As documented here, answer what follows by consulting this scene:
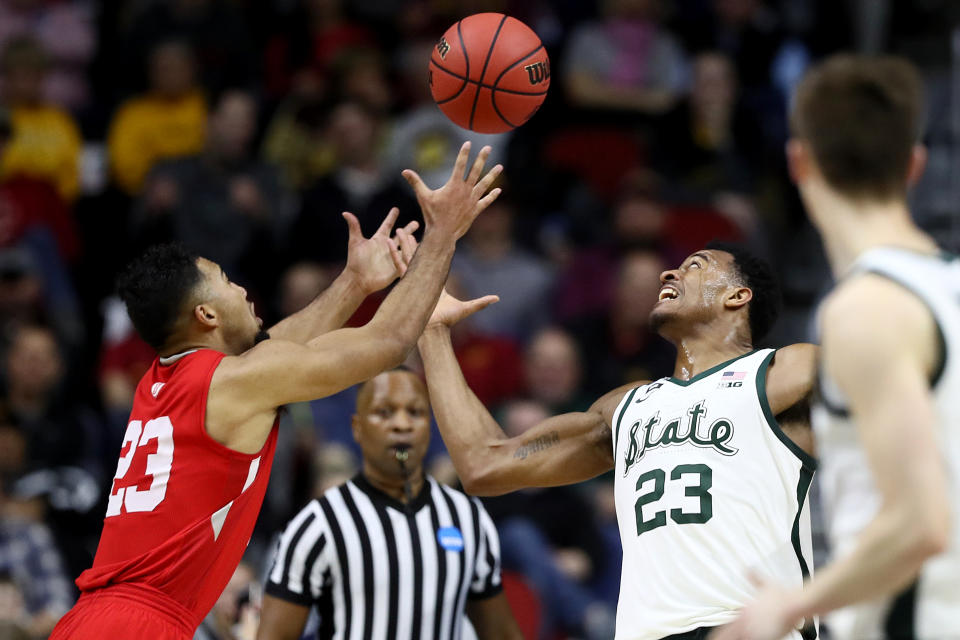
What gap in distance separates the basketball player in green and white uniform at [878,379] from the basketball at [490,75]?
2541 mm

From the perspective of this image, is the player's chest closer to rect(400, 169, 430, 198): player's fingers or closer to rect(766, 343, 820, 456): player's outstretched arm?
rect(766, 343, 820, 456): player's outstretched arm

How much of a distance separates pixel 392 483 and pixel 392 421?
280 mm

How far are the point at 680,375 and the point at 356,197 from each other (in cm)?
555

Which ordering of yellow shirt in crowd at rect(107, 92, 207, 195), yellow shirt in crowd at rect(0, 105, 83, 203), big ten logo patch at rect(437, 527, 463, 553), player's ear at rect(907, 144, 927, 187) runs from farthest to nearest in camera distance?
yellow shirt in crowd at rect(107, 92, 207, 195), yellow shirt in crowd at rect(0, 105, 83, 203), big ten logo patch at rect(437, 527, 463, 553), player's ear at rect(907, 144, 927, 187)

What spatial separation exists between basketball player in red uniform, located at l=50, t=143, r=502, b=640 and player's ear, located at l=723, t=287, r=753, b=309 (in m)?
1.13

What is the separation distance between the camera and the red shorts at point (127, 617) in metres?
4.54

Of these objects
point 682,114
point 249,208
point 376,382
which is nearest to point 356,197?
point 249,208

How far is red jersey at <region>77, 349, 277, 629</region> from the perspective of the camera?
4.66 metres

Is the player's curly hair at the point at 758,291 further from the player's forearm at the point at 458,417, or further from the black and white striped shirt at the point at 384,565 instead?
the black and white striped shirt at the point at 384,565

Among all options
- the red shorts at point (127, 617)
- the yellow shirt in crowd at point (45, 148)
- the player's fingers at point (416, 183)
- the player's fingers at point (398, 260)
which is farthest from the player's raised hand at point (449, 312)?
the yellow shirt in crowd at point (45, 148)

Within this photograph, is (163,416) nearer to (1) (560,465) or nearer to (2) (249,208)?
(1) (560,465)

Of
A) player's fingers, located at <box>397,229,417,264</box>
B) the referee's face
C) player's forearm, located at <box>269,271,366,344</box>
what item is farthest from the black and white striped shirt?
player's fingers, located at <box>397,229,417,264</box>

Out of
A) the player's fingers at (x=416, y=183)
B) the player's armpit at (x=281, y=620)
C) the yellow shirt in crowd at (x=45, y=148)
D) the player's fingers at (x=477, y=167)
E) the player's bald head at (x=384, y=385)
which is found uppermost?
the yellow shirt in crowd at (x=45, y=148)

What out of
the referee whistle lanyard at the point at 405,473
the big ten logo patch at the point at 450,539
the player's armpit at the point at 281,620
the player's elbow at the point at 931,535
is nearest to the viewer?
the player's elbow at the point at 931,535
